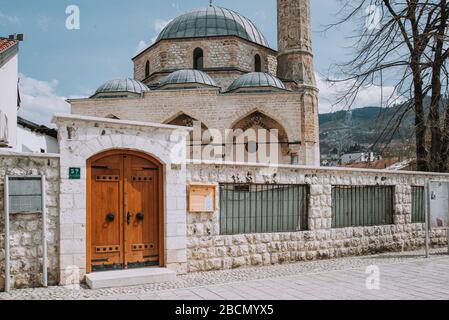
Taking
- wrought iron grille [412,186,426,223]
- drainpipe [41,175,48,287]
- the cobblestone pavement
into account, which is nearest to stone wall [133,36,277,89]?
wrought iron grille [412,186,426,223]

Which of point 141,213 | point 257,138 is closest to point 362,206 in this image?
point 141,213

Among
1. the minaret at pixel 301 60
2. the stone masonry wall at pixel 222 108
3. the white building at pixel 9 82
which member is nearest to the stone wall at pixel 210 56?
the minaret at pixel 301 60

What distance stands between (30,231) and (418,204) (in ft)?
30.5

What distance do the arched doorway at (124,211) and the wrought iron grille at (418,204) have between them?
6.99 metres

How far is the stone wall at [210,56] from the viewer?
96.9ft

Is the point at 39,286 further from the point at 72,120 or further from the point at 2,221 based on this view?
the point at 72,120

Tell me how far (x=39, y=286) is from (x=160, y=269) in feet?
6.18

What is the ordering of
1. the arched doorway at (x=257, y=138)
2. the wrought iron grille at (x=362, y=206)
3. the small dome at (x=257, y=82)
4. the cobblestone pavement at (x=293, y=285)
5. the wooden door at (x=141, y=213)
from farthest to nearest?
the small dome at (x=257, y=82), the arched doorway at (x=257, y=138), the wrought iron grille at (x=362, y=206), the wooden door at (x=141, y=213), the cobblestone pavement at (x=293, y=285)

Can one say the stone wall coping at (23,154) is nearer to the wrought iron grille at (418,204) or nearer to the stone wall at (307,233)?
the stone wall at (307,233)

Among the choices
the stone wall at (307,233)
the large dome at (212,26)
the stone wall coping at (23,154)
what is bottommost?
the stone wall at (307,233)

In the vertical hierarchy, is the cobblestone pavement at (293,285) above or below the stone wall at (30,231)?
below

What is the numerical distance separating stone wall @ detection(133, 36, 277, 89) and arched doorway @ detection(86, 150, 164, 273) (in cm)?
2245

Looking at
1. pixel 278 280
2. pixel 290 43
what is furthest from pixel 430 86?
pixel 290 43

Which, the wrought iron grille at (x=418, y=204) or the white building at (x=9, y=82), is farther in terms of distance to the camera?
the white building at (x=9, y=82)
